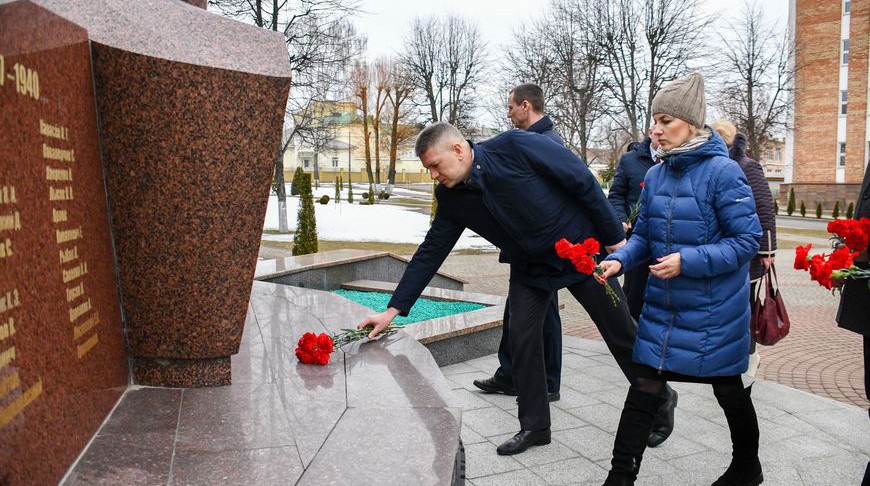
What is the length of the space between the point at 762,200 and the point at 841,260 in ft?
8.20

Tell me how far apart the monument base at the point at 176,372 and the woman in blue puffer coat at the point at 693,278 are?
1.78 meters

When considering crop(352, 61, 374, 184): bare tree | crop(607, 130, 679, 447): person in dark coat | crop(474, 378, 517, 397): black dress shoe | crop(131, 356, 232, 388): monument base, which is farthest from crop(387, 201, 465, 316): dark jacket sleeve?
crop(352, 61, 374, 184): bare tree

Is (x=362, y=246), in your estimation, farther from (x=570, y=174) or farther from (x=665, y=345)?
(x=665, y=345)

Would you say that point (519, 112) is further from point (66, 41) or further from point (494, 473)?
point (66, 41)

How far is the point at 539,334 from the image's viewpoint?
3.90m

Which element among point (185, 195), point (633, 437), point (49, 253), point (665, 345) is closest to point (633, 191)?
point (665, 345)

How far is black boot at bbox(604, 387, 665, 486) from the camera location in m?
3.02

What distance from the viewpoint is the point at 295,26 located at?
21828mm

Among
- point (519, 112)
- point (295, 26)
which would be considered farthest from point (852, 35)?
point (519, 112)

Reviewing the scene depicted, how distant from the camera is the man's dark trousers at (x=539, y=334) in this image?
12.4 ft

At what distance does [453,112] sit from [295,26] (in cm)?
2000

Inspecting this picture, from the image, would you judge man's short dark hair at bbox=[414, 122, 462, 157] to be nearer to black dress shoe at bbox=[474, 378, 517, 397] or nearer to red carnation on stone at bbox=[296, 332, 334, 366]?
red carnation on stone at bbox=[296, 332, 334, 366]

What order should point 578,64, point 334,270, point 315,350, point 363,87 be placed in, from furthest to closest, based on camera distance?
point 363,87 → point 578,64 → point 334,270 → point 315,350

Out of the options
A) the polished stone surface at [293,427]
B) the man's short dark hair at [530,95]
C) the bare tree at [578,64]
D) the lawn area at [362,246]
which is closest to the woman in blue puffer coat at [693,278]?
the polished stone surface at [293,427]
